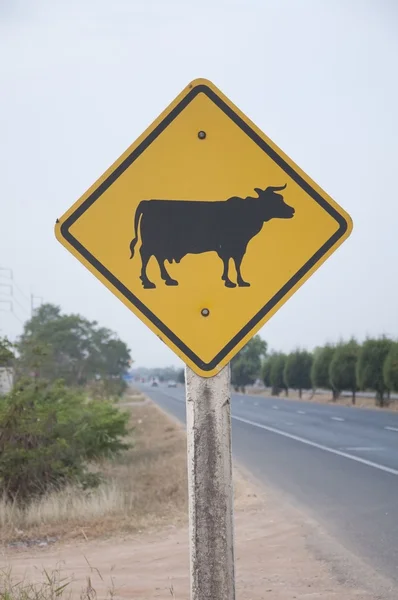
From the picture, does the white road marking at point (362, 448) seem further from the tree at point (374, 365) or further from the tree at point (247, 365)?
the tree at point (247, 365)

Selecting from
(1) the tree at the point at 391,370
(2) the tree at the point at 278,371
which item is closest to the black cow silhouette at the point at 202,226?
(1) the tree at the point at 391,370

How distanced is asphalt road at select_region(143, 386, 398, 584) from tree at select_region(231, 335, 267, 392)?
67.1 metres

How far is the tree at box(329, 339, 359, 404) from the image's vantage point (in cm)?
4631

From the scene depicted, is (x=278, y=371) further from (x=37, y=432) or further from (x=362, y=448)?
(x=37, y=432)

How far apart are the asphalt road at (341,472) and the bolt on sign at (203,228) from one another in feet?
15.7

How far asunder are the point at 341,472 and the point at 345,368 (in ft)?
108

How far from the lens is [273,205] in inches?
112

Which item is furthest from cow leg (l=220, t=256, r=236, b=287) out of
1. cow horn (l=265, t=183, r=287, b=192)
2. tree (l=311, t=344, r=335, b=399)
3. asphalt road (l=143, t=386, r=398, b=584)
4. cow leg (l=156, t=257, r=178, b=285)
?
tree (l=311, t=344, r=335, b=399)

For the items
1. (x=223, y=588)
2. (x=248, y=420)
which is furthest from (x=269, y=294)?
(x=248, y=420)

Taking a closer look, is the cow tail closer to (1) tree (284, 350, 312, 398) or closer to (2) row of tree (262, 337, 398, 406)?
(2) row of tree (262, 337, 398, 406)

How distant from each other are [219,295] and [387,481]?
10.7 meters

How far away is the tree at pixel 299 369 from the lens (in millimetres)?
60562

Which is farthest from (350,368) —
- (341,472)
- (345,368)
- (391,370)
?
(341,472)

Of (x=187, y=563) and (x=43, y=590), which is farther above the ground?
(x=43, y=590)
